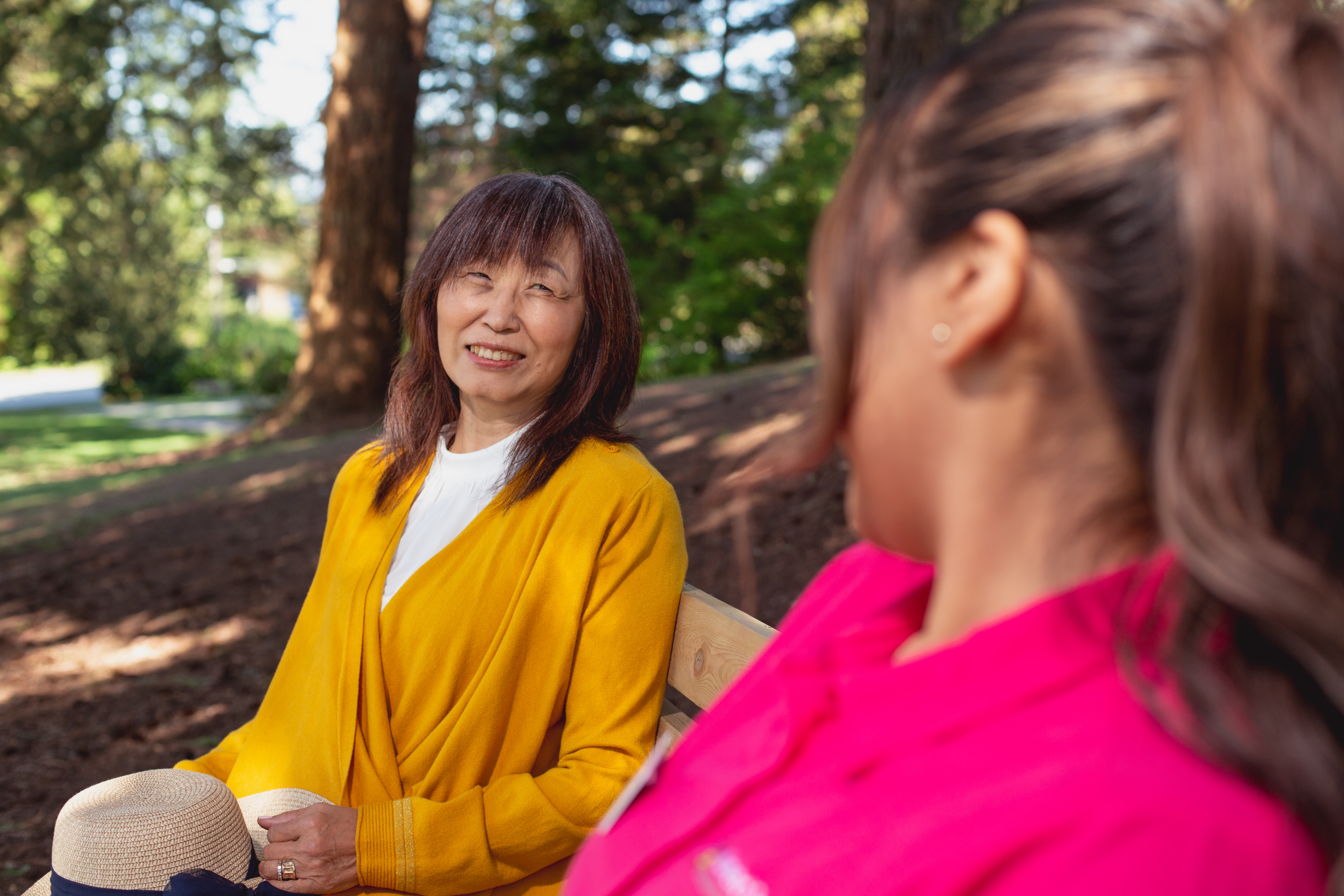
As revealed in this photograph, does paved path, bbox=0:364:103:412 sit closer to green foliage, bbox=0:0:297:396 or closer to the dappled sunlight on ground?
green foliage, bbox=0:0:297:396

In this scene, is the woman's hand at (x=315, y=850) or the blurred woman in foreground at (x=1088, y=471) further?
the woman's hand at (x=315, y=850)

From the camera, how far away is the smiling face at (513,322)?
2201 mm

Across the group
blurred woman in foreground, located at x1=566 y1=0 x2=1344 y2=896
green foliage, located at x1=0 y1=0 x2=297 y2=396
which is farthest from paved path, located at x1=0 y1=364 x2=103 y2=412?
blurred woman in foreground, located at x1=566 y1=0 x2=1344 y2=896

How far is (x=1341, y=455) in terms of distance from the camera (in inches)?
29.6

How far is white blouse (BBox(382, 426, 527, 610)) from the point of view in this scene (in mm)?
2215

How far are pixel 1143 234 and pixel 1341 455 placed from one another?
21cm

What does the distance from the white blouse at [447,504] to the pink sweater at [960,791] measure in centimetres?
117

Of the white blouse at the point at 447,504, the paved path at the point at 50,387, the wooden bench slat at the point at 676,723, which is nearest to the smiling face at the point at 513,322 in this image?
the white blouse at the point at 447,504

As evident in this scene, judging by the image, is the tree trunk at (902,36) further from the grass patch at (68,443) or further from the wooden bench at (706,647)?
the grass patch at (68,443)

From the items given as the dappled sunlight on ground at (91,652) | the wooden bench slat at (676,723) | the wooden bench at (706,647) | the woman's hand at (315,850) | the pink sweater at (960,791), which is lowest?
the dappled sunlight on ground at (91,652)

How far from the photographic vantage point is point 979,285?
0.84 metres

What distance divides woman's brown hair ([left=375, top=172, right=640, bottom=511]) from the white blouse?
0.05 meters

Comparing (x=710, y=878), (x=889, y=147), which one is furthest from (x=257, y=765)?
(x=889, y=147)

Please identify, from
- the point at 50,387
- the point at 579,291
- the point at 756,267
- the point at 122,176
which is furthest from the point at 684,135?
the point at 50,387
